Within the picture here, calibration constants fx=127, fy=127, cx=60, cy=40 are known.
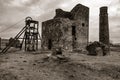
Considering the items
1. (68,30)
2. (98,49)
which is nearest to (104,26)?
(98,49)

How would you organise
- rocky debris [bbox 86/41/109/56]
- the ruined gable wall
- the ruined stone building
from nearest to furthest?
rocky debris [bbox 86/41/109/56] → the ruined gable wall → the ruined stone building

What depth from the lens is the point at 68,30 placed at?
18.7 m

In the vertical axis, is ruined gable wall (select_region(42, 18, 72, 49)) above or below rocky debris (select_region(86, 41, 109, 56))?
above

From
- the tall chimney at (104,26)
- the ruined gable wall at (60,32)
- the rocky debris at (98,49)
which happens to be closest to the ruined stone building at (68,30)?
the ruined gable wall at (60,32)

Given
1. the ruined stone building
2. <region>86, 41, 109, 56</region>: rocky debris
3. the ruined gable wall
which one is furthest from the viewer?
the ruined stone building

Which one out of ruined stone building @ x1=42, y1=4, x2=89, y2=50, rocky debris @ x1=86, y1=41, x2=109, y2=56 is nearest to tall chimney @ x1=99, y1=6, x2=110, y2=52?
rocky debris @ x1=86, y1=41, x2=109, y2=56

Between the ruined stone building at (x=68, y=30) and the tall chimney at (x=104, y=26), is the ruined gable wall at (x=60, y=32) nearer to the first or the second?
the ruined stone building at (x=68, y=30)

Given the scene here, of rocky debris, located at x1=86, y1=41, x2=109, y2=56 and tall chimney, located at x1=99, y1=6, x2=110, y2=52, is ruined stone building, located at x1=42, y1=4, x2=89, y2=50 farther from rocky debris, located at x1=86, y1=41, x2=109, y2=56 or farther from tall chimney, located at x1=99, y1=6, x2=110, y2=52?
rocky debris, located at x1=86, y1=41, x2=109, y2=56

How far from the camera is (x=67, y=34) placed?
60.7 ft

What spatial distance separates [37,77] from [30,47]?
44.2 ft

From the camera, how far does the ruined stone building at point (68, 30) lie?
18.0m

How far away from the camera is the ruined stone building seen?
59.2ft

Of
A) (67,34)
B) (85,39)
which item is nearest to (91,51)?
(67,34)

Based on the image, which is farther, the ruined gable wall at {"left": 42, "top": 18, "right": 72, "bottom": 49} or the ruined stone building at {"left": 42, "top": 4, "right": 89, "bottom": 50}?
the ruined stone building at {"left": 42, "top": 4, "right": 89, "bottom": 50}
